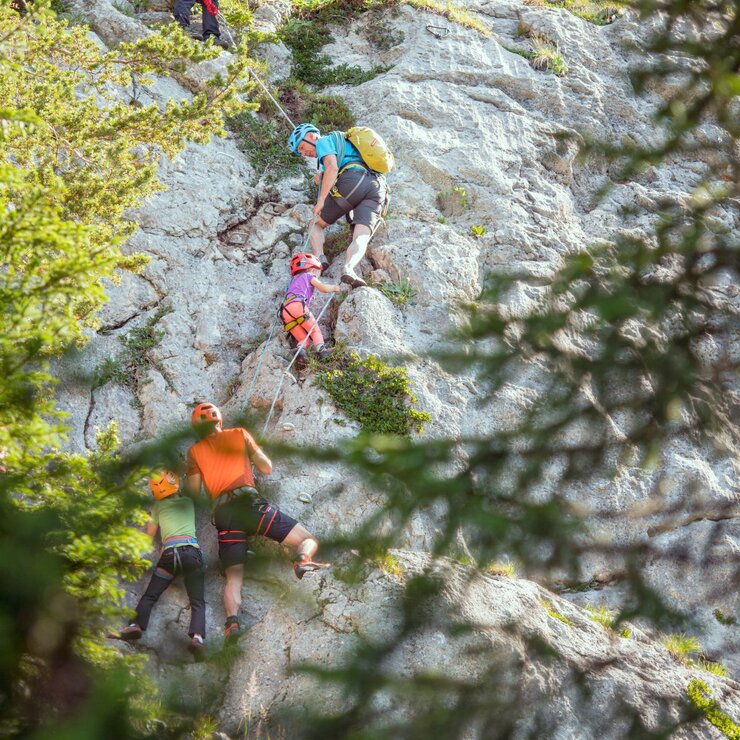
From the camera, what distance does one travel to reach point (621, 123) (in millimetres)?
13750

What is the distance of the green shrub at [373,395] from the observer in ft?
26.9

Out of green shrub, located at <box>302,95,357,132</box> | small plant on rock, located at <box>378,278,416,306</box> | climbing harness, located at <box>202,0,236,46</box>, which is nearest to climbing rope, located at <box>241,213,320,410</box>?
small plant on rock, located at <box>378,278,416,306</box>

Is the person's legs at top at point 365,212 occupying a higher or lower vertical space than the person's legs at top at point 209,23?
lower

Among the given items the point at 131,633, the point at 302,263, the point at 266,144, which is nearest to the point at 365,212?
the point at 302,263

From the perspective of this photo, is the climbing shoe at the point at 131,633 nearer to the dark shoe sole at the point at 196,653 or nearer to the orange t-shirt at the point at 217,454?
the dark shoe sole at the point at 196,653

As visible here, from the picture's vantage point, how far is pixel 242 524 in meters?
2.83

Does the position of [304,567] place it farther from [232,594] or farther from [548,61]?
[548,61]

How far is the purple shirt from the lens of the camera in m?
8.95

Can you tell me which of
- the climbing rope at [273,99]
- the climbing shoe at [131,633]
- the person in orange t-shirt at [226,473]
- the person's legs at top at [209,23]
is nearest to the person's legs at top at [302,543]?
the person in orange t-shirt at [226,473]

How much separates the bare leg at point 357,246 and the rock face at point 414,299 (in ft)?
1.30

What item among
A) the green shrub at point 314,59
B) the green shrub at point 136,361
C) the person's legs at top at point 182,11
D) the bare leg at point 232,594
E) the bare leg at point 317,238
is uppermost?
the person's legs at top at point 182,11

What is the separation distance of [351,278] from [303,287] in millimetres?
732

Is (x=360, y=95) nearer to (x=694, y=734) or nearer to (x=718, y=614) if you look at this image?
(x=718, y=614)

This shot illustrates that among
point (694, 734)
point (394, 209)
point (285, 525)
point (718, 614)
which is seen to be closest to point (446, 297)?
point (394, 209)
